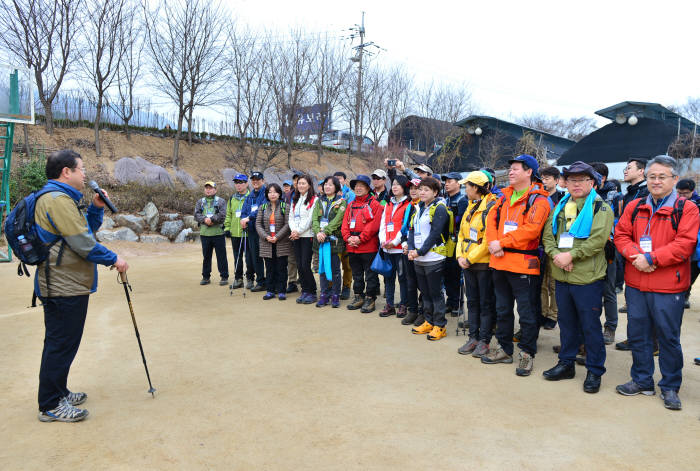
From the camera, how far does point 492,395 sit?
12.2 ft

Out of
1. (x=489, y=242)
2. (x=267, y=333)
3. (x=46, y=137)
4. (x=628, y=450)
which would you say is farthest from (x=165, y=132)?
(x=628, y=450)

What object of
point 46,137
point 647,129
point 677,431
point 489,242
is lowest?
point 677,431

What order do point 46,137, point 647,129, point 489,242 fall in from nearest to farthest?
point 489,242, point 46,137, point 647,129

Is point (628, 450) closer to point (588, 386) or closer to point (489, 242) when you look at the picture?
point (588, 386)

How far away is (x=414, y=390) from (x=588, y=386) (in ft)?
4.88

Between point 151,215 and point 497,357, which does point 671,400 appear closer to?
point 497,357

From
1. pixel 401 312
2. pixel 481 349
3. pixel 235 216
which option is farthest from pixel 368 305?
pixel 235 216

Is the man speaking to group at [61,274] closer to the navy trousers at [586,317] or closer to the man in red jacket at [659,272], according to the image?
the navy trousers at [586,317]

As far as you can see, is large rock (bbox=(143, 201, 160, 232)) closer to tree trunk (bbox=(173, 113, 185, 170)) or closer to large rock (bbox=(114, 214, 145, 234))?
large rock (bbox=(114, 214, 145, 234))

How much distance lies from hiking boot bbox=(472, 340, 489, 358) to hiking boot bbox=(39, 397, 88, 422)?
3533 mm

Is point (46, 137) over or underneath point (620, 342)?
over

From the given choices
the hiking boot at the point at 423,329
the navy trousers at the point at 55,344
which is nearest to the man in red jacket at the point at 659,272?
the hiking boot at the point at 423,329

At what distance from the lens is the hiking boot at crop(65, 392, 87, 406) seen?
347 centimetres

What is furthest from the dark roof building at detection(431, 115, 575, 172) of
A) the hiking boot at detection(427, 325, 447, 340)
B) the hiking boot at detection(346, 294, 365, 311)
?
the hiking boot at detection(427, 325, 447, 340)
